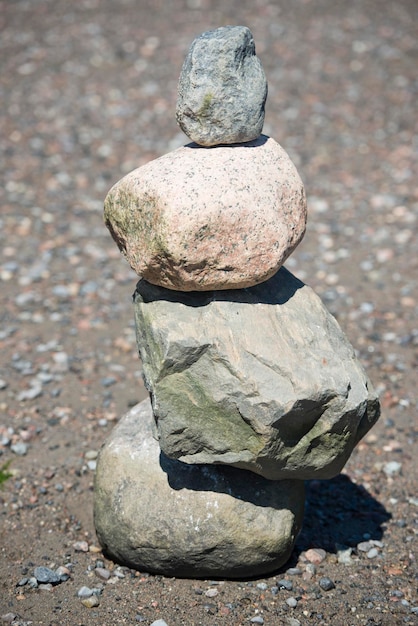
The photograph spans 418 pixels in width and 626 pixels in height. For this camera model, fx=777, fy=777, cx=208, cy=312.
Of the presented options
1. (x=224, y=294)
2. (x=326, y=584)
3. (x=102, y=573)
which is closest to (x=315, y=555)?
(x=326, y=584)

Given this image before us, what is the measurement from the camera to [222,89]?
Answer: 4.72 metres

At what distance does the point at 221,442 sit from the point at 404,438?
8.77ft

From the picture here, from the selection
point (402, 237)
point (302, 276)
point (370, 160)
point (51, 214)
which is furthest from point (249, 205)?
point (370, 160)

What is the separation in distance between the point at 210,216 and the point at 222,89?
0.82 metres

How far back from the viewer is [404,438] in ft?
22.9

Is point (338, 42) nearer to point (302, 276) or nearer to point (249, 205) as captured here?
point (302, 276)

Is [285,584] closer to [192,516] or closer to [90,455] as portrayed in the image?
[192,516]

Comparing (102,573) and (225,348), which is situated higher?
(225,348)

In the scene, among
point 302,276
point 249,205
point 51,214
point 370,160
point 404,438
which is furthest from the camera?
point 370,160

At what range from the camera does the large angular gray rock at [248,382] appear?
477 cm

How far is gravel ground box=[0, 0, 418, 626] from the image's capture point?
5.34 meters

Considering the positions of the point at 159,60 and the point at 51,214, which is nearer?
the point at 51,214

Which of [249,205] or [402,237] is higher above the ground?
[249,205]

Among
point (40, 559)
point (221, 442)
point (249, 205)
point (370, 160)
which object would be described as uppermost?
point (249, 205)
